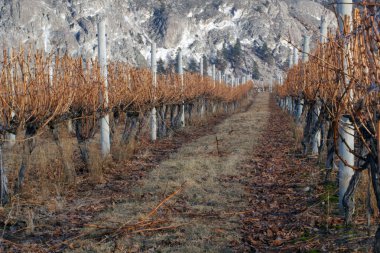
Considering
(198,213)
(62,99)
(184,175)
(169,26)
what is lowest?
(198,213)

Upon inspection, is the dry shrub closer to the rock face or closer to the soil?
the soil

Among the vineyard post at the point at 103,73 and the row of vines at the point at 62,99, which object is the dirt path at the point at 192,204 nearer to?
the vineyard post at the point at 103,73

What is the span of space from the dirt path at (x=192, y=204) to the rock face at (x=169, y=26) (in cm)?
6891

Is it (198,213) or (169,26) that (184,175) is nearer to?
(198,213)

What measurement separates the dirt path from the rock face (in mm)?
68912

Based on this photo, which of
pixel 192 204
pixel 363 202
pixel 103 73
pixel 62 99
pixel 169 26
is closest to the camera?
pixel 363 202

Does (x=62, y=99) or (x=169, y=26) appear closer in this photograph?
(x=62, y=99)

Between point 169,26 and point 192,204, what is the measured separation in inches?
3766

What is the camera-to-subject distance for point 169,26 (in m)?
99.5

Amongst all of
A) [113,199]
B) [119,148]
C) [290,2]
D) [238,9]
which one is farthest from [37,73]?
[290,2]

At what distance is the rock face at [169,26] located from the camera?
82.6 metres

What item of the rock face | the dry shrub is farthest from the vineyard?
the rock face

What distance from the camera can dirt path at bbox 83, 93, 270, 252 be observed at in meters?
5.14

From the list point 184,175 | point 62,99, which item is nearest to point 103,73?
point 62,99
